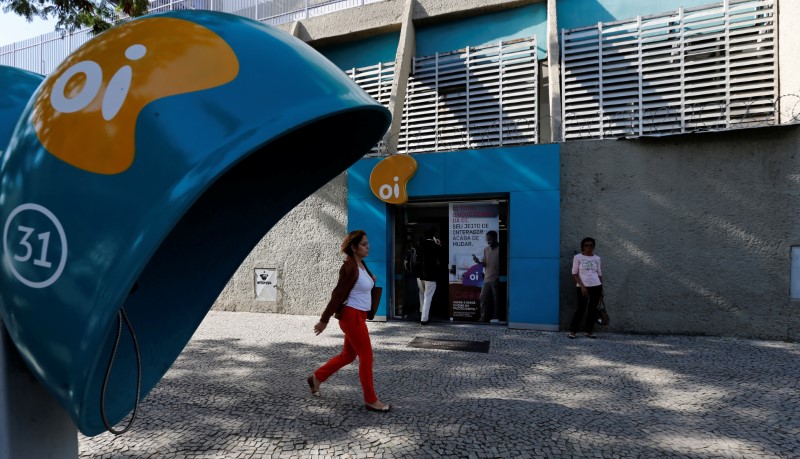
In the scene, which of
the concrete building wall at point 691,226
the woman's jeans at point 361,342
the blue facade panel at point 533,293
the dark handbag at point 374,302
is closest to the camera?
the woman's jeans at point 361,342

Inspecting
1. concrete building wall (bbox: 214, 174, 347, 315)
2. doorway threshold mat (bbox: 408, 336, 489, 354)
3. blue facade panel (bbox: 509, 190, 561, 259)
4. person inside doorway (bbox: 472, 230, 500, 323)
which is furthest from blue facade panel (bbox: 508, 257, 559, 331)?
concrete building wall (bbox: 214, 174, 347, 315)

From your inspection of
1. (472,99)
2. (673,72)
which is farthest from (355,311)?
(673,72)

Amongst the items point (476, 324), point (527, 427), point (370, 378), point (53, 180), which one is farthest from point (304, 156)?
point (476, 324)

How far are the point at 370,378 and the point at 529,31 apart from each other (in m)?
7.59

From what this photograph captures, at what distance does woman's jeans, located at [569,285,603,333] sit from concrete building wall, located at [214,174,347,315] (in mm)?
4200

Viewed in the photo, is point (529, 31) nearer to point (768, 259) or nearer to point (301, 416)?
point (768, 259)

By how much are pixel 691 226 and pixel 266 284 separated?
7.54 m

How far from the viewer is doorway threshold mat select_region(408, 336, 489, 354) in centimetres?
636

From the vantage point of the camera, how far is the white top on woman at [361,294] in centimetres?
408

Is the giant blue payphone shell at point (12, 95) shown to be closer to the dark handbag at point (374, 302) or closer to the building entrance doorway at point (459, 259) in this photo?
the dark handbag at point (374, 302)

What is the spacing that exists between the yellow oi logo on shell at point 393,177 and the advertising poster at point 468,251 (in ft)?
3.08

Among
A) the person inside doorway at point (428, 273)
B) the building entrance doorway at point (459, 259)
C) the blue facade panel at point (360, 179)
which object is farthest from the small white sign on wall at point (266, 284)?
the person inside doorway at point (428, 273)

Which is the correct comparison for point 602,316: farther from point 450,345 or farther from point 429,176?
point 429,176

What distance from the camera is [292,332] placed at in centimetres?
748
